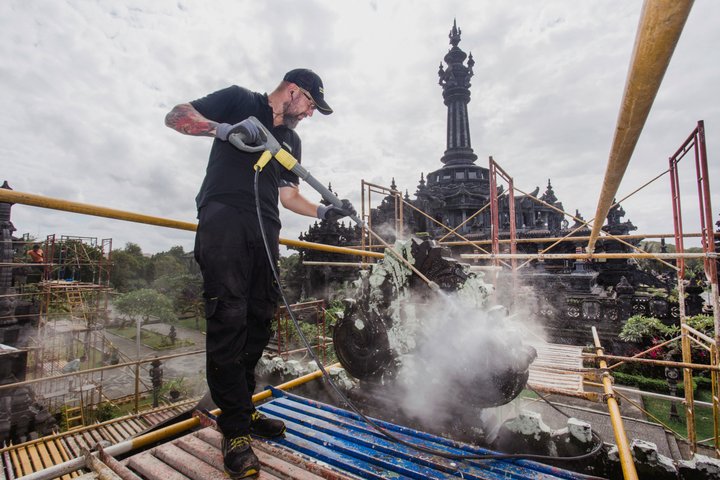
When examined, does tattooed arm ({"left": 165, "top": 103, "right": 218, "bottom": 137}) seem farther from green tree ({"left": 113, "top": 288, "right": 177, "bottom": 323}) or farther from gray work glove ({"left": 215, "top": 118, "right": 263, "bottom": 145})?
green tree ({"left": 113, "top": 288, "right": 177, "bottom": 323})

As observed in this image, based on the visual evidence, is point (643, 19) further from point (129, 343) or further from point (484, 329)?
point (129, 343)

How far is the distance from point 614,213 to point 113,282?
64962mm

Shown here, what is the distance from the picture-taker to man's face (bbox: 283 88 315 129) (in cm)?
244

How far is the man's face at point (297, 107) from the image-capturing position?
2.44 metres

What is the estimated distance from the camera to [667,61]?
92 centimetres

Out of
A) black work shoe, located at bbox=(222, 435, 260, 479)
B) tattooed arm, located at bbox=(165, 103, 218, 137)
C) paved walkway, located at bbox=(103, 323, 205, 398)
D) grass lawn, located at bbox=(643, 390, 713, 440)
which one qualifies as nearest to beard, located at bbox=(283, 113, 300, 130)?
tattooed arm, located at bbox=(165, 103, 218, 137)

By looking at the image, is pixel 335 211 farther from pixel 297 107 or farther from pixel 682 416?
pixel 682 416

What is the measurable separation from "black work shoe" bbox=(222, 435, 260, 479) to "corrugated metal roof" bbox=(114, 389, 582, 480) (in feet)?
0.26

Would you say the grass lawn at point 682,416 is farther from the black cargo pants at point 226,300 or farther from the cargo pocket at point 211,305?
the cargo pocket at point 211,305

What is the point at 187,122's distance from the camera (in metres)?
2.03

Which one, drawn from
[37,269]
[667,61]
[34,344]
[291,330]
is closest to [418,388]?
[667,61]

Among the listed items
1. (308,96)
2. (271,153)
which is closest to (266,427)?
(271,153)

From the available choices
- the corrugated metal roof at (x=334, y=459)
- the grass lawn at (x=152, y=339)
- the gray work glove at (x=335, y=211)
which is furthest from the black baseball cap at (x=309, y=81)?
the grass lawn at (x=152, y=339)

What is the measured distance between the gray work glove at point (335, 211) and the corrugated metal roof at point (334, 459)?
1.71m
